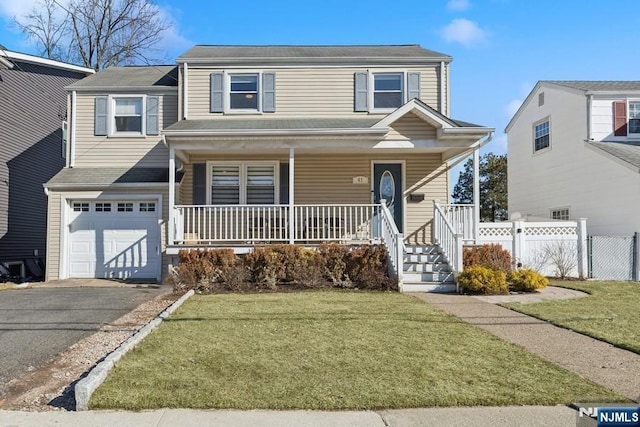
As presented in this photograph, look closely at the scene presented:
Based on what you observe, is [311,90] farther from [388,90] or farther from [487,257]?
[487,257]

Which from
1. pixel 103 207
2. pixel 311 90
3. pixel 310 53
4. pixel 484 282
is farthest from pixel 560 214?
pixel 103 207

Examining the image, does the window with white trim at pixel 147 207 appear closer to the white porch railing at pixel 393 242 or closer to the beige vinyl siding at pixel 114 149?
the beige vinyl siding at pixel 114 149

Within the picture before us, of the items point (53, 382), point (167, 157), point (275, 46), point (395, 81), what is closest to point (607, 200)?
point (395, 81)

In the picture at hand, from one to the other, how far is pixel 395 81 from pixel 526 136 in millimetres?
9455

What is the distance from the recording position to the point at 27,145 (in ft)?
54.7

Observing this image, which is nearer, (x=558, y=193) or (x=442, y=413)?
(x=442, y=413)

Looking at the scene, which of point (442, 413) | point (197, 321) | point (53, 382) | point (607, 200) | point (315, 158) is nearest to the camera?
point (442, 413)

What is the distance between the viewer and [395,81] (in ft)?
45.0

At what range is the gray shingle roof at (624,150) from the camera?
1402 cm

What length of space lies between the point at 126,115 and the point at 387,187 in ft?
25.9

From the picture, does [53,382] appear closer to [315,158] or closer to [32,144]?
[315,158]

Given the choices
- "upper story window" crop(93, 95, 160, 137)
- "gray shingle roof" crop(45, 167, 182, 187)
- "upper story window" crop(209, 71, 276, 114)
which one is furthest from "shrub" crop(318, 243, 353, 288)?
"upper story window" crop(93, 95, 160, 137)

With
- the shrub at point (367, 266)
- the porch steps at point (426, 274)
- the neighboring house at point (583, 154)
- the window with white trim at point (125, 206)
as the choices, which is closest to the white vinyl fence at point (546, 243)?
the neighboring house at point (583, 154)

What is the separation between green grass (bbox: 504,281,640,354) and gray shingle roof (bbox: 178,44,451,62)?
774 cm
